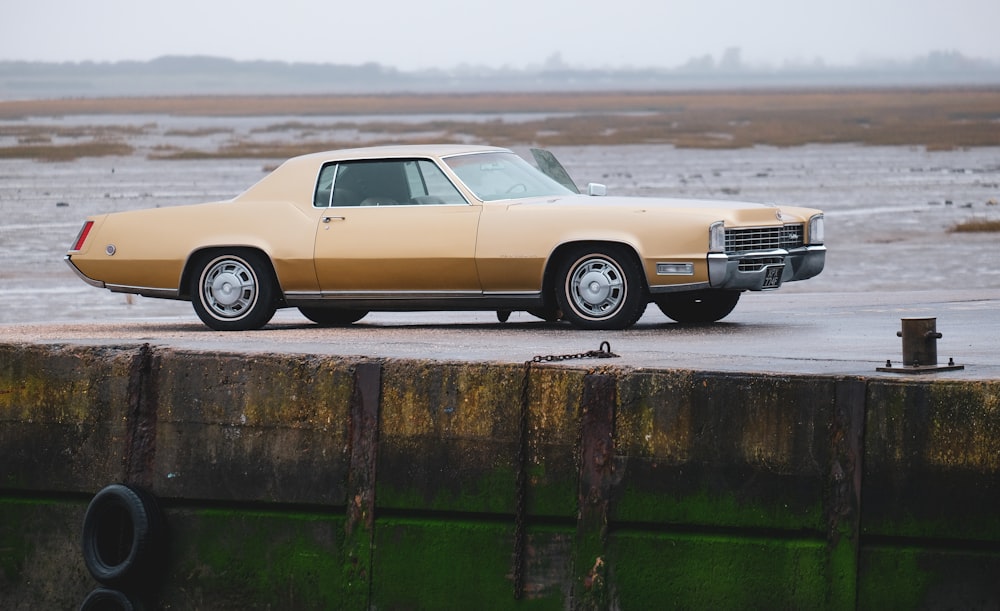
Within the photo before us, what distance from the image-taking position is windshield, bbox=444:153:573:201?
32.5ft

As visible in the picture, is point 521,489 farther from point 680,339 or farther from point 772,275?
point 772,275

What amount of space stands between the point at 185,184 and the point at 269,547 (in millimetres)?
28276

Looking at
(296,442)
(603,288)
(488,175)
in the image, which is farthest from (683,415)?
(488,175)

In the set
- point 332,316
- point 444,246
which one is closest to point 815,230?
point 444,246

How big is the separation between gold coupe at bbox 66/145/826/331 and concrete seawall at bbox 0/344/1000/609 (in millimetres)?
2289

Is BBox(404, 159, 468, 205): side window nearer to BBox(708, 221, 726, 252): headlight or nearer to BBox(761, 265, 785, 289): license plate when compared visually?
BBox(708, 221, 726, 252): headlight

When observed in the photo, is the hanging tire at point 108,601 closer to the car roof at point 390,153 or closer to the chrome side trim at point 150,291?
the chrome side trim at point 150,291

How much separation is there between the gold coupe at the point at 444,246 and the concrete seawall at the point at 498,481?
→ 2289 mm

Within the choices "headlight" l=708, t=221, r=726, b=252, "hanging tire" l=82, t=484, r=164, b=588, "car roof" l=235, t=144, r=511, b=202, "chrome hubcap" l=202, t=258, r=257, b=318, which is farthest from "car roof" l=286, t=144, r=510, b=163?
"hanging tire" l=82, t=484, r=164, b=588

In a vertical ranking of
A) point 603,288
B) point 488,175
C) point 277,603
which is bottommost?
point 277,603

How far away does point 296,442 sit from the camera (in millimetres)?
7340

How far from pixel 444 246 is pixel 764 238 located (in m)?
1.98

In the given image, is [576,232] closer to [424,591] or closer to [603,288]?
[603,288]

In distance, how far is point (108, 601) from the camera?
745cm
